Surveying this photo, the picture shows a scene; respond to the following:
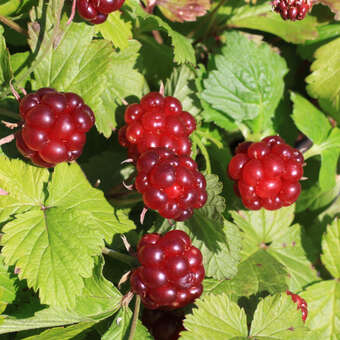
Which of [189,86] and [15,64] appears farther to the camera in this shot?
[189,86]

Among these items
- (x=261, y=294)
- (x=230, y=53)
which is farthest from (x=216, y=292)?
(x=230, y=53)

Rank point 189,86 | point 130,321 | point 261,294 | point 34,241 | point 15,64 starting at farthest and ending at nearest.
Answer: point 189,86 < point 261,294 < point 15,64 < point 130,321 < point 34,241

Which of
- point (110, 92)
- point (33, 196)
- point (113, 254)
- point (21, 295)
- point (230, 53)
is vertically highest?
point (230, 53)

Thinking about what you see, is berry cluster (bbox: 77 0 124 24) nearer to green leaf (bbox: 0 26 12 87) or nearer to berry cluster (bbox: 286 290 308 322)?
green leaf (bbox: 0 26 12 87)

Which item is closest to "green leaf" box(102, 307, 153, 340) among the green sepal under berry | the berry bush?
the berry bush

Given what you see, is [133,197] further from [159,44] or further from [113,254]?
[159,44]

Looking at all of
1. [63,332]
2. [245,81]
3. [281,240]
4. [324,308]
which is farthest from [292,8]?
[63,332]
